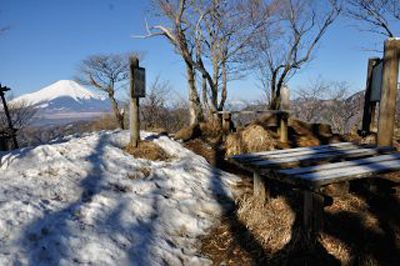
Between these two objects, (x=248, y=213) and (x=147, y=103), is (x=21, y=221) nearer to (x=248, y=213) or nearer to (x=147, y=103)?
(x=248, y=213)

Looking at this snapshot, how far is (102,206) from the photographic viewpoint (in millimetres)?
4383

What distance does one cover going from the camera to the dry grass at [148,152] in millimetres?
6434

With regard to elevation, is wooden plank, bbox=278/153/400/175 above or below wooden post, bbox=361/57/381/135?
below

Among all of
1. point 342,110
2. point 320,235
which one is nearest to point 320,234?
point 320,235

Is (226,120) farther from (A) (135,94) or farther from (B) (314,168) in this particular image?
(B) (314,168)

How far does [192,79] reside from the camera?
14156 millimetres

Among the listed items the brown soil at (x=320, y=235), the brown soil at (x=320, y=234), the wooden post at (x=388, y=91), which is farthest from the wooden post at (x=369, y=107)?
the brown soil at (x=320, y=235)

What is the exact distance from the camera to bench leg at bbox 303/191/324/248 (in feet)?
11.4

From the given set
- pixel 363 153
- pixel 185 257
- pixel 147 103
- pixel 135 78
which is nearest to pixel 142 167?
pixel 135 78

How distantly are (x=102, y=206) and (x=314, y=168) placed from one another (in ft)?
8.62

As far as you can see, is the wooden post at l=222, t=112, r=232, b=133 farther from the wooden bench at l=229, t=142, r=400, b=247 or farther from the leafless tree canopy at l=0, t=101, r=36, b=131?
the leafless tree canopy at l=0, t=101, r=36, b=131

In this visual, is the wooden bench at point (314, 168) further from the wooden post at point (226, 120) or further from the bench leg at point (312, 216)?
the wooden post at point (226, 120)

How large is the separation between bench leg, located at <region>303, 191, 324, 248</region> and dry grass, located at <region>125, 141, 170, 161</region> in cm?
346

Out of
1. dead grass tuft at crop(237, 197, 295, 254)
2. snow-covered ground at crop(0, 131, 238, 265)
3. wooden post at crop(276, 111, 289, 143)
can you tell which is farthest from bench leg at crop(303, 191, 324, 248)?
wooden post at crop(276, 111, 289, 143)
